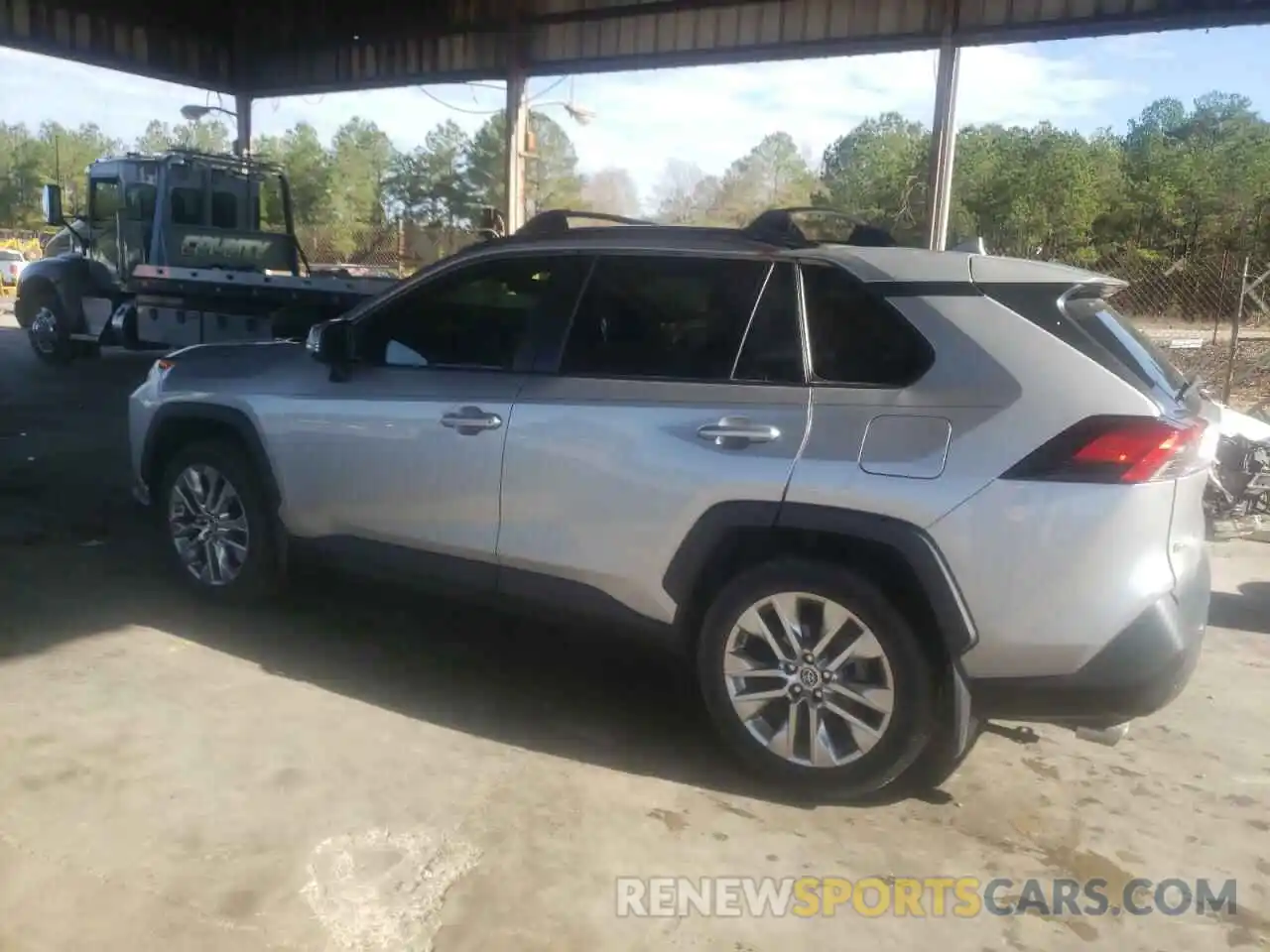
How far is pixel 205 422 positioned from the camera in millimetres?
5203

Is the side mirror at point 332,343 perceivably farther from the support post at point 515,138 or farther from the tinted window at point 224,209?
the support post at point 515,138

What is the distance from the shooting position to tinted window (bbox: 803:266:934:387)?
3.52 m

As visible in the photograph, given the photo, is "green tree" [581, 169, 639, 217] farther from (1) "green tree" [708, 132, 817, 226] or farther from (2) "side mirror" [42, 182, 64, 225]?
(2) "side mirror" [42, 182, 64, 225]

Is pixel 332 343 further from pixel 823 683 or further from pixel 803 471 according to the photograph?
pixel 823 683

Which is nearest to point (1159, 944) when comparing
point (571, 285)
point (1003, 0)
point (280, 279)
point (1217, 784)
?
point (1217, 784)

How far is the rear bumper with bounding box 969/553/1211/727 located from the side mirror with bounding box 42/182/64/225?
12891mm

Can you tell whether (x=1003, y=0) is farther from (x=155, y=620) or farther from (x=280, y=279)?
(x=155, y=620)

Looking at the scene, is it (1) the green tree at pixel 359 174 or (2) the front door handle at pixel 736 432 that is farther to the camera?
(1) the green tree at pixel 359 174

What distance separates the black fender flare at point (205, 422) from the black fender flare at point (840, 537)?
2064 mm

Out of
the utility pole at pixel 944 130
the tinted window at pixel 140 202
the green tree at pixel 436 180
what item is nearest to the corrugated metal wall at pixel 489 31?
the utility pole at pixel 944 130

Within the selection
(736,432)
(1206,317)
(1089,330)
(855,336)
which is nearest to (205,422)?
(736,432)

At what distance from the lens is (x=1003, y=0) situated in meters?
12.2

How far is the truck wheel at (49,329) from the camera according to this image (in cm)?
1430

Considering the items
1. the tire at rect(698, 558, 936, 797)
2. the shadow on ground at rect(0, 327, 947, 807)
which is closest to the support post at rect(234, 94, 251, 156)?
the shadow on ground at rect(0, 327, 947, 807)
